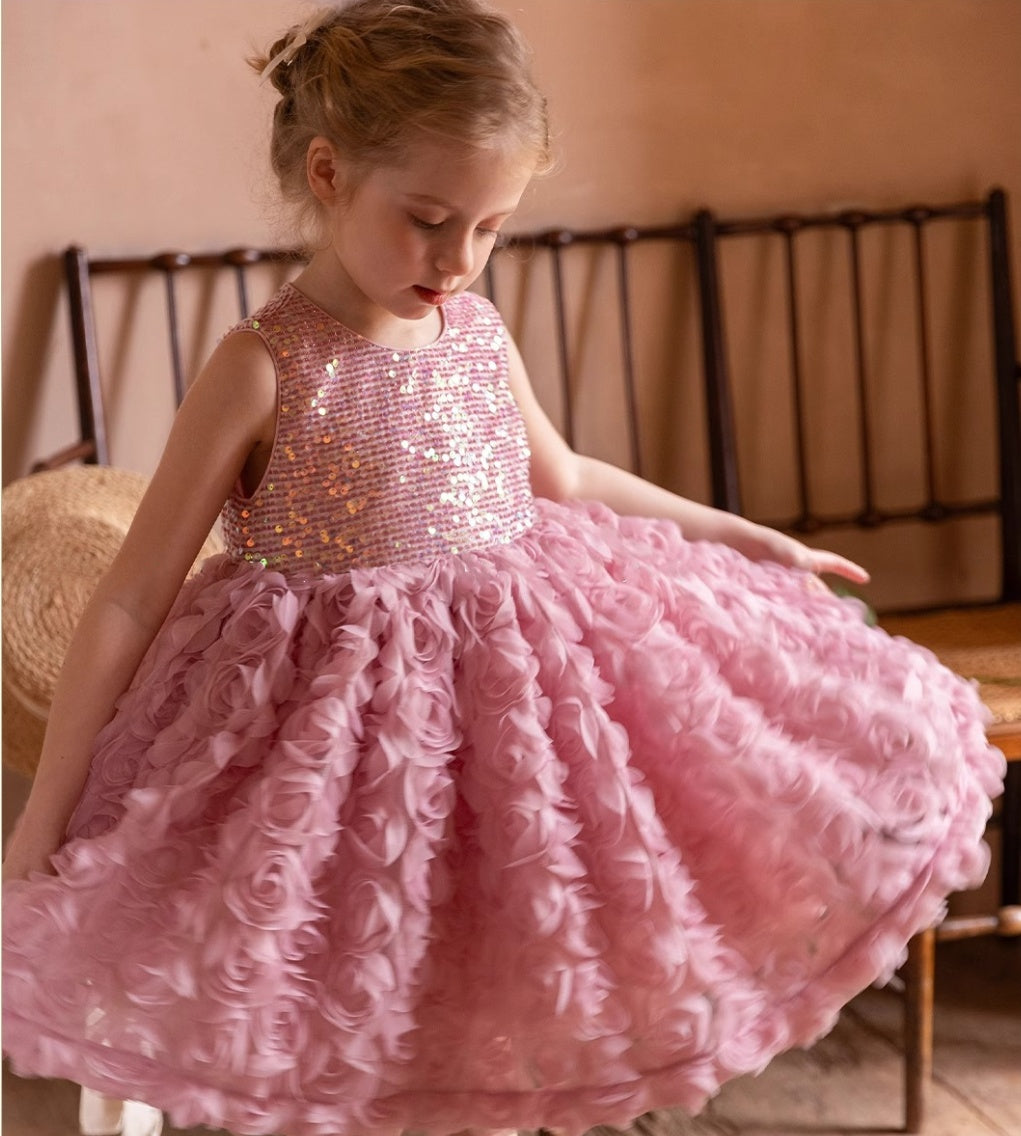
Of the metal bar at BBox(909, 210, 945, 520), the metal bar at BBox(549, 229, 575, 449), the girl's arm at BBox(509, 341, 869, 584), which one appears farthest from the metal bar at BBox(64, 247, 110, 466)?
the metal bar at BBox(909, 210, 945, 520)

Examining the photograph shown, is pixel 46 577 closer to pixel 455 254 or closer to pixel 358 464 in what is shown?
pixel 358 464

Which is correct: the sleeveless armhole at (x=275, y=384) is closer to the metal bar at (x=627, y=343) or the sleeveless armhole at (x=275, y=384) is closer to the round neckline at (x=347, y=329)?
the round neckline at (x=347, y=329)

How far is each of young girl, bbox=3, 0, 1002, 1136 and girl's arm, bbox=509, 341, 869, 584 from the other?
0.11 metres

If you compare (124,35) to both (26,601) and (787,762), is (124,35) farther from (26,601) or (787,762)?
(787,762)

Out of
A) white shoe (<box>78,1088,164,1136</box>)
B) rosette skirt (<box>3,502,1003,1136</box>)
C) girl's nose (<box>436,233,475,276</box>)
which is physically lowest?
white shoe (<box>78,1088,164,1136</box>)

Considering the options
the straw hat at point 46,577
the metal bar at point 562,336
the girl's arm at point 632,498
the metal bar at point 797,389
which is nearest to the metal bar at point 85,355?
the straw hat at point 46,577

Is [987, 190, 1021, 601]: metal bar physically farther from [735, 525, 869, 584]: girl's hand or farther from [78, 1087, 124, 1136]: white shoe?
[78, 1087, 124, 1136]: white shoe

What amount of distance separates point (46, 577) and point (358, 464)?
2.07 feet

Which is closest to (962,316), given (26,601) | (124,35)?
(124,35)

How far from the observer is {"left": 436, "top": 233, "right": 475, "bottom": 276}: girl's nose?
3.25 feet

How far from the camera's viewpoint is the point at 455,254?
3.26 feet

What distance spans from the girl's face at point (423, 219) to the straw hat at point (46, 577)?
0.61 metres

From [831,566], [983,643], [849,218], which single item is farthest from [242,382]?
[849,218]

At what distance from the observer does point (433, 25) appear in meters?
1.00
